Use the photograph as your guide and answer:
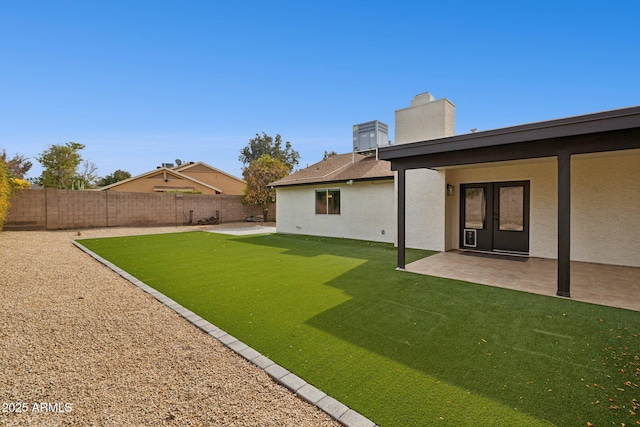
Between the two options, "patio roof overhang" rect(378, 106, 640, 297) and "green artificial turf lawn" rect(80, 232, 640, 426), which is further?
"patio roof overhang" rect(378, 106, 640, 297)

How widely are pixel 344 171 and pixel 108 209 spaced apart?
14.3 m

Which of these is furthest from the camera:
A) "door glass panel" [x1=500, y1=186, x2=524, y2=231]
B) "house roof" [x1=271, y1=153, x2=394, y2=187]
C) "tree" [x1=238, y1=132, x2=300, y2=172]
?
"tree" [x1=238, y1=132, x2=300, y2=172]

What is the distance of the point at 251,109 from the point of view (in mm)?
19641

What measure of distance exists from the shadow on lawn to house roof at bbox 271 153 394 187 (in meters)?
6.67

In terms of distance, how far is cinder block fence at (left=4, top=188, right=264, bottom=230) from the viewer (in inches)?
559

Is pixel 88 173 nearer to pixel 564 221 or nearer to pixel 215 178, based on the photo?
pixel 215 178

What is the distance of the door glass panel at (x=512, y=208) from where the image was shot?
8.28 metres

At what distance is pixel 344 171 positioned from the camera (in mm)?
13281

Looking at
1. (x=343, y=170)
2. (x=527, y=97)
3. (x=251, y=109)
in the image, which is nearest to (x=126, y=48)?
(x=251, y=109)

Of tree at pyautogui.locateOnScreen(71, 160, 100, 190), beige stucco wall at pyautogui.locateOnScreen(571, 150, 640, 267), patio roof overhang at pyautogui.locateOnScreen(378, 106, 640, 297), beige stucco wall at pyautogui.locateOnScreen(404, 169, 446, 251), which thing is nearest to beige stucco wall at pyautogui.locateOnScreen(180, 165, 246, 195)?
tree at pyautogui.locateOnScreen(71, 160, 100, 190)

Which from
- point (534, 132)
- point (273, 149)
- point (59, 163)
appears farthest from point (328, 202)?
point (273, 149)

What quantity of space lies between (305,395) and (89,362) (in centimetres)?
227

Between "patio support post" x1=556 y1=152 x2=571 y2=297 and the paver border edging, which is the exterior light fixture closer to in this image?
"patio support post" x1=556 y1=152 x2=571 y2=297

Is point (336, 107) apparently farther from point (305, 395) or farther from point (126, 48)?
point (305, 395)
